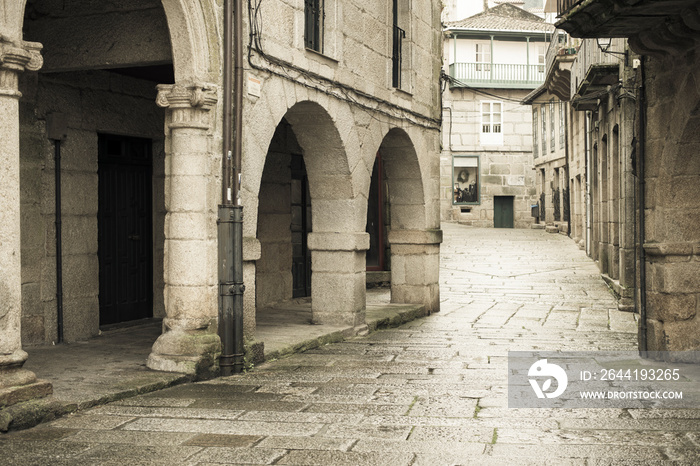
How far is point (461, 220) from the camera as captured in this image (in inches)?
1414

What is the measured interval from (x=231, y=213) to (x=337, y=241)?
2915 mm

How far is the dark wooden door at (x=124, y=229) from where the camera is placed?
924 centimetres

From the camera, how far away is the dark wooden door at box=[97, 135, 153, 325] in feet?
30.3

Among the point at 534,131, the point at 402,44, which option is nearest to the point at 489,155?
the point at 534,131

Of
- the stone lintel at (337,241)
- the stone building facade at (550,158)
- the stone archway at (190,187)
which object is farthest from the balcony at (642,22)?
the stone building facade at (550,158)

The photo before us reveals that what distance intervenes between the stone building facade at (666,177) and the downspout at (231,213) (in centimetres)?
287

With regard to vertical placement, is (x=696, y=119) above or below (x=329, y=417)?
above

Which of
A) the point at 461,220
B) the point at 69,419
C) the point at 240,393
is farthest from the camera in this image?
the point at 461,220

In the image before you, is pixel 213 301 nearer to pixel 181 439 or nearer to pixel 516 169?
pixel 181 439

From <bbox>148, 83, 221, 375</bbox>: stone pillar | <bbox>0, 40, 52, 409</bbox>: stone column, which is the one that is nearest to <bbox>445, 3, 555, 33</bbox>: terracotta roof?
<bbox>148, 83, 221, 375</bbox>: stone pillar

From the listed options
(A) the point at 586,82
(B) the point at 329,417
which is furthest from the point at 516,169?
(B) the point at 329,417

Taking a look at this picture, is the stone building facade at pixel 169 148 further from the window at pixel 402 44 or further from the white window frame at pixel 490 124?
the white window frame at pixel 490 124

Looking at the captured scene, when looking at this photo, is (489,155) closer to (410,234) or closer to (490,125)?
(490,125)

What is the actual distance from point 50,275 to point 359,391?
351 centimetres
